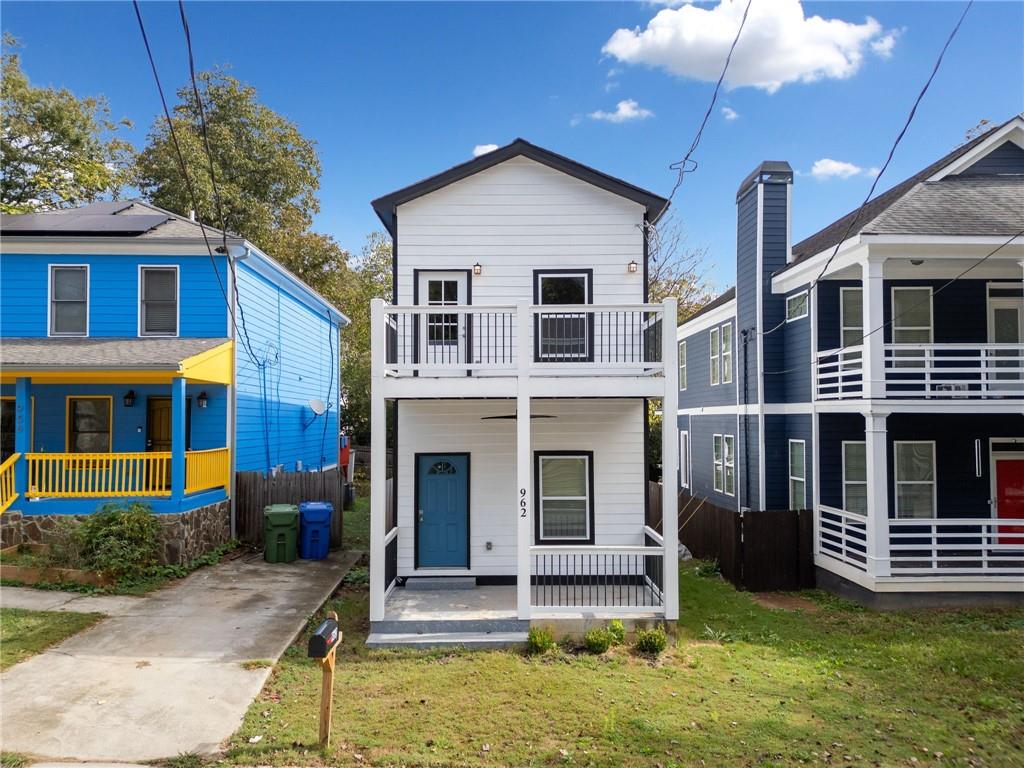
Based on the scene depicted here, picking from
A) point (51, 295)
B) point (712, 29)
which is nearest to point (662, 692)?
point (712, 29)

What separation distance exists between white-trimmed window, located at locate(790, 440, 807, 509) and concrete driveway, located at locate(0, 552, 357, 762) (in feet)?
30.5

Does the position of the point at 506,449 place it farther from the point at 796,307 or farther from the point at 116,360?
the point at 116,360

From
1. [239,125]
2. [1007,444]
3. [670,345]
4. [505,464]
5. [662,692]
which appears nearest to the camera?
[662,692]

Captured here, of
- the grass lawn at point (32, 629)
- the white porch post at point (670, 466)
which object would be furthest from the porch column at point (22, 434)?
the white porch post at point (670, 466)

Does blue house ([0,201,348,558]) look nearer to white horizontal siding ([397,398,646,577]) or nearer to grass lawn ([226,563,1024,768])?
white horizontal siding ([397,398,646,577])

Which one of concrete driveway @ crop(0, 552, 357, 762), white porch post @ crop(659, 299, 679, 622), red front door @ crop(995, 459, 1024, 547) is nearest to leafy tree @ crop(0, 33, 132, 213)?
concrete driveway @ crop(0, 552, 357, 762)

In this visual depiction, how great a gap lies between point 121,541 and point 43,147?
22349mm

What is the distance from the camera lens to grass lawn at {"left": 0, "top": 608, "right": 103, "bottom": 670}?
→ 7.56 meters

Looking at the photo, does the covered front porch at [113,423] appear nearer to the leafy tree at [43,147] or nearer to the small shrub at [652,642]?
the small shrub at [652,642]

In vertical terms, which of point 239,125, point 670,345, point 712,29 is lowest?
point 670,345

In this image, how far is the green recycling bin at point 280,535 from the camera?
41.4ft

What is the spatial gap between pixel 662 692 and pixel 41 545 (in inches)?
430

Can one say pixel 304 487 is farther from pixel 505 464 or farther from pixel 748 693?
pixel 748 693

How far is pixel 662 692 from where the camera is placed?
6836mm
